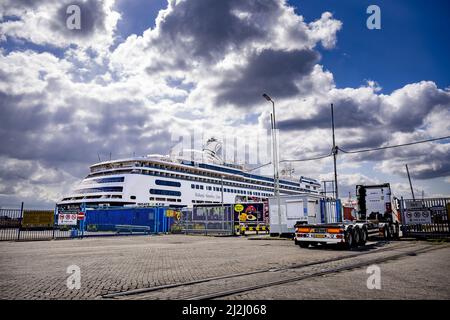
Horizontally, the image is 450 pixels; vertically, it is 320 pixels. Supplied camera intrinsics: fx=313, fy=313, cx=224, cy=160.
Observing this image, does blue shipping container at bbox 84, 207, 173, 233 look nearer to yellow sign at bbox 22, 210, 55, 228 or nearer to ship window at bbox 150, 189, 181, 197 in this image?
yellow sign at bbox 22, 210, 55, 228

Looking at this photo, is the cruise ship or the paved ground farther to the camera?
the cruise ship

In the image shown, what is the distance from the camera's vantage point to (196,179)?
215 feet

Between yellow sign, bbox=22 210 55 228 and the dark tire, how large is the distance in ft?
67.8

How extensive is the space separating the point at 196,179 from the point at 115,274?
190 ft

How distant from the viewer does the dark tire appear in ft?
44.5

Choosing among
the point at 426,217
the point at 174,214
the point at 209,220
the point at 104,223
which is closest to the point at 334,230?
the point at 426,217

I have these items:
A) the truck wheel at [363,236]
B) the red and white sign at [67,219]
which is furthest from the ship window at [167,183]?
the truck wheel at [363,236]

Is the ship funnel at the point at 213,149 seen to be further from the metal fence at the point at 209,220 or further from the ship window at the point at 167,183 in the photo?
the metal fence at the point at 209,220

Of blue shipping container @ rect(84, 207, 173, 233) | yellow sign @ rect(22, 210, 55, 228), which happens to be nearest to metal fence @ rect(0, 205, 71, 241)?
yellow sign @ rect(22, 210, 55, 228)

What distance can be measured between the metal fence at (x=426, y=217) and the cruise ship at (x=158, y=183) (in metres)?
28.3

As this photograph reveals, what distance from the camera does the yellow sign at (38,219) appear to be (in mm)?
22367

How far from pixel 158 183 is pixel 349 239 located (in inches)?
1835
